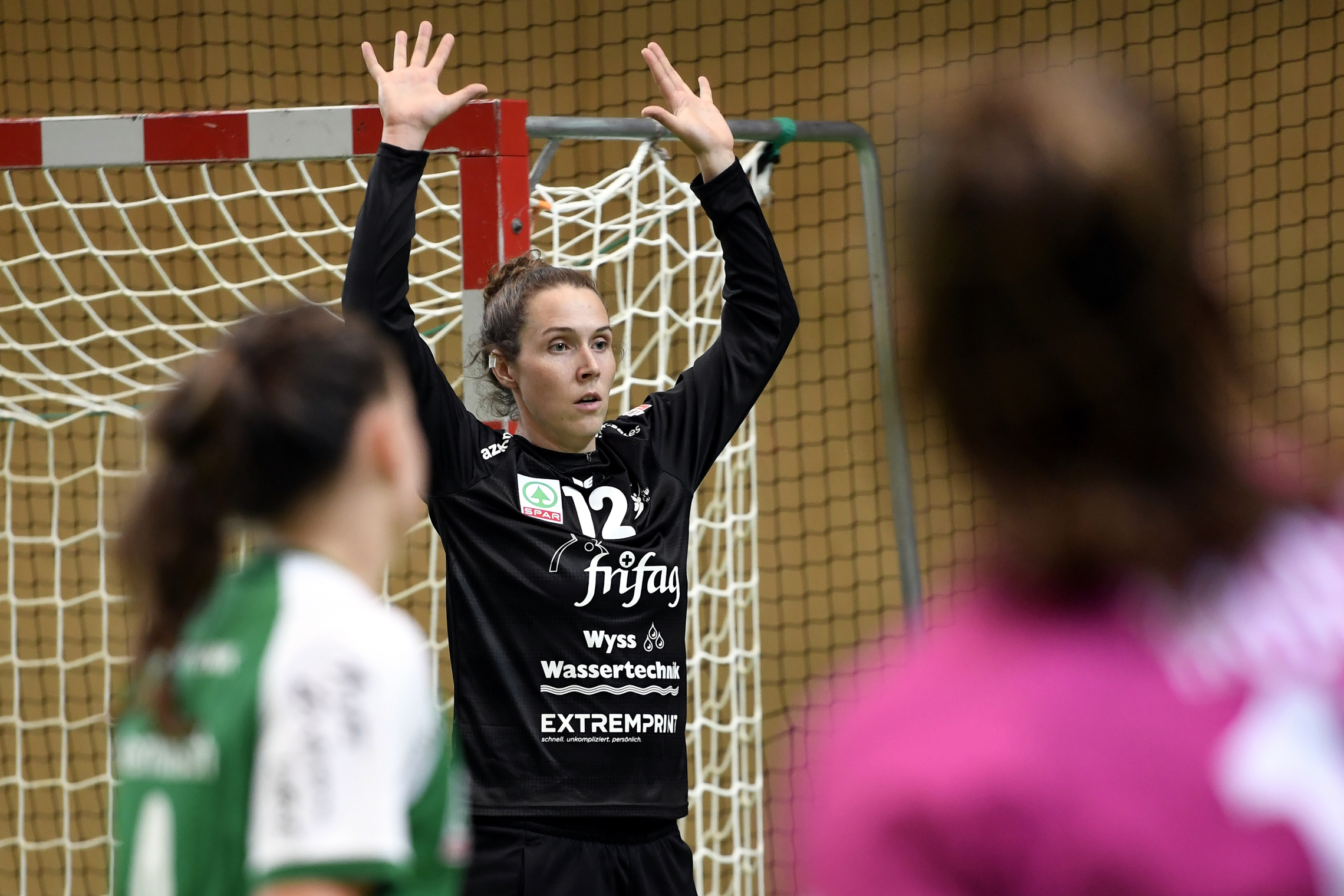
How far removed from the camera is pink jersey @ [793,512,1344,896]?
56 centimetres

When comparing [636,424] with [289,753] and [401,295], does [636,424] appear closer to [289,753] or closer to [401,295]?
[401,295]

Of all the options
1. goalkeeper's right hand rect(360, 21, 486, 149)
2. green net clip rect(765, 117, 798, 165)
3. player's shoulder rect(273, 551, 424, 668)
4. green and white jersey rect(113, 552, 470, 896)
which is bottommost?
green and white jersey rect(113, 552, 470, 896)

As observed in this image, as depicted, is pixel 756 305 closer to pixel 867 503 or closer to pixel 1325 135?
pixel 867 503

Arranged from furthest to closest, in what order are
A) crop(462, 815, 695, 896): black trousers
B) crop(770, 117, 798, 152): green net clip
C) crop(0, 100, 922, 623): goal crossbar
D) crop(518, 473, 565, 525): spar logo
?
crop(770, 117, 798, 152): green net clip, crop(0, 100, 922, 623): goal crossbar, crop(518, 473, 565, 525): spar logo, crop(462, 815, 695, 896): black trousers

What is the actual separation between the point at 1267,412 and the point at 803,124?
98.3 inches

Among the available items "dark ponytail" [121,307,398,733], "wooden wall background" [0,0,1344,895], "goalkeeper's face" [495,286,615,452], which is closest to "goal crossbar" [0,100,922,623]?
"goalkeeper's face" [495,286,615,452]

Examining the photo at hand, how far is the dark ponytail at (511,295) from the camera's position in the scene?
2271 millimetres

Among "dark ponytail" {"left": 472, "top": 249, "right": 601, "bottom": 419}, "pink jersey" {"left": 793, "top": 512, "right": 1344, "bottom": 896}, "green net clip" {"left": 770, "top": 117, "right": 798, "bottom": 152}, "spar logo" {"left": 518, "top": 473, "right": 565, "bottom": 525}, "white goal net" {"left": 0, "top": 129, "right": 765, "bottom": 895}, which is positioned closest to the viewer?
"pink jersey" {"left": 793, "top": 512, "right": 1344, "bottom": 896}

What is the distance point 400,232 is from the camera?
2047 millimetres

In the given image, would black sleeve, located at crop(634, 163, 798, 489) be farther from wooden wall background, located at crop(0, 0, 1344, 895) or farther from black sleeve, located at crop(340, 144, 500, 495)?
wooden wall background, located at crop(0, 0, 1344, 895)

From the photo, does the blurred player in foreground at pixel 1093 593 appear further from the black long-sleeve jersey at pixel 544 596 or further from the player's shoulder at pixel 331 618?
the black long-sleeve jersey at pixel 544 596

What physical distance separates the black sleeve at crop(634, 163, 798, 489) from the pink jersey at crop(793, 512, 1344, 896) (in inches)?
66.2

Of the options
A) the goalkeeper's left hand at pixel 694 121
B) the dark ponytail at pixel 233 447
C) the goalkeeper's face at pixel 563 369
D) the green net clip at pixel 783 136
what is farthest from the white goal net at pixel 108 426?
the dark ponytail at pixel 233 447

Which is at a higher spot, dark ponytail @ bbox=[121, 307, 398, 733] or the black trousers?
dark ponytail @ bbox=[121, 307, 398, 733]
